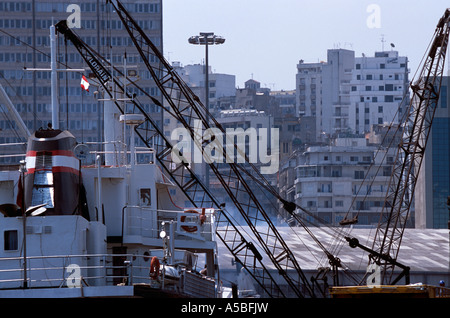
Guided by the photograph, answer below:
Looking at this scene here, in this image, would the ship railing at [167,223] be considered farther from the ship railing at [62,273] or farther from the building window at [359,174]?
the building window at [359,174]

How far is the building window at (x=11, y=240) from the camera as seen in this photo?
3344cm

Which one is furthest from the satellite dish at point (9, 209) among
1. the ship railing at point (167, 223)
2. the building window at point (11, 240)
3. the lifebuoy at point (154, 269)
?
the ship railing at point (167, 223)

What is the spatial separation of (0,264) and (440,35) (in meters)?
46.2

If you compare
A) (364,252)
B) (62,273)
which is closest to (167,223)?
(62,273)

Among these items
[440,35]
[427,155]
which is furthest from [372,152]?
[440,35]

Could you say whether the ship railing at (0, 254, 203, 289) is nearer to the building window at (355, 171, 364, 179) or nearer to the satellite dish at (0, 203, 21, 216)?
the satellite dish at (0, 203, 21, 216)

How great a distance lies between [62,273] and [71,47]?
127756 mm

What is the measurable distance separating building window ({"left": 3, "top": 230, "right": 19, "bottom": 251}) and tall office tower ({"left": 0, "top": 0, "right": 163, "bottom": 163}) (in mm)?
A: 124113

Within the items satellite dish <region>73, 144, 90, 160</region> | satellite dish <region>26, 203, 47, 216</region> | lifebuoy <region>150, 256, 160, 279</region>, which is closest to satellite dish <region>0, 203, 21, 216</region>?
satellite dish <region>26, 203, 47, 216</region>

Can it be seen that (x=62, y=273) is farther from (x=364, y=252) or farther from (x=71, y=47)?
(x=71, y=47)

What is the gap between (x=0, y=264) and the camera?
33.4m

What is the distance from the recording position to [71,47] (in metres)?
159

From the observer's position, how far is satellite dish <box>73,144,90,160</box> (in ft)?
117
